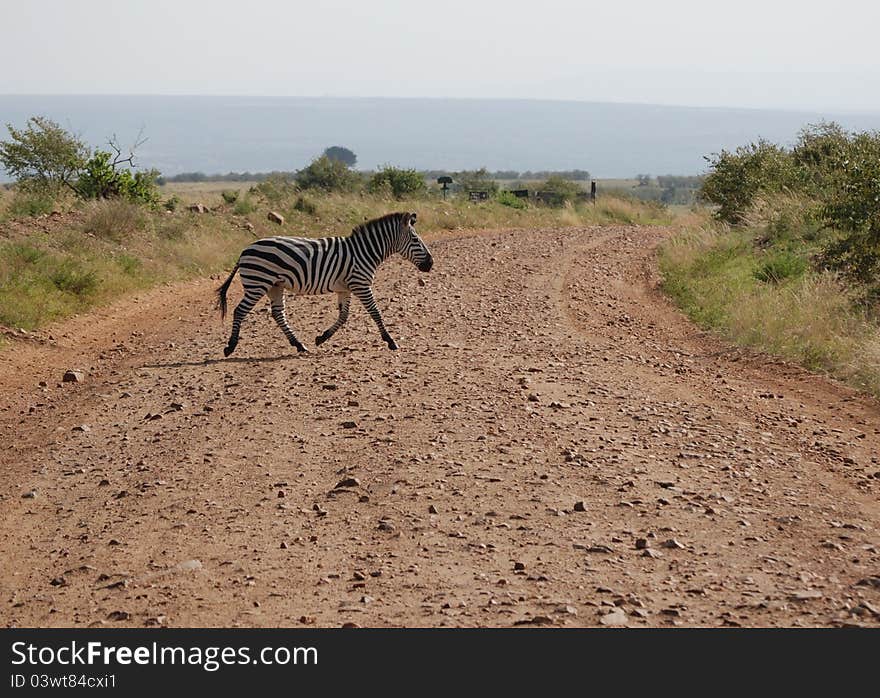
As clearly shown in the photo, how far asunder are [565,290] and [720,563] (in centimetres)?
1393

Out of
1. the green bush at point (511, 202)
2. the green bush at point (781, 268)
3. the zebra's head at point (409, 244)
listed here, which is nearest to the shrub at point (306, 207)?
the green bush at point (511, 202)

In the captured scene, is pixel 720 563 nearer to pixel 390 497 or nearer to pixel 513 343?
pixel 390 497

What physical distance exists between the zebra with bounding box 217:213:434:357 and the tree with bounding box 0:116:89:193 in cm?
1648

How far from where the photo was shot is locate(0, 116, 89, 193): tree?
29.9 m

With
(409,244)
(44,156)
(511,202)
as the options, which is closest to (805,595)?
(409,244)

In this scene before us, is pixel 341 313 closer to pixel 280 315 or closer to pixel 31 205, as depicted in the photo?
pixel 280 315

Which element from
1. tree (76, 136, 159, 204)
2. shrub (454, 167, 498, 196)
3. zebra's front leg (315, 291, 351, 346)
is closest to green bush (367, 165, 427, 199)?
shrub (454, 167, 498, 196)

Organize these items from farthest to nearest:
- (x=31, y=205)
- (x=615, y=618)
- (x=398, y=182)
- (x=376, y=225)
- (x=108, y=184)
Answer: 1. (x=398, y=182)
2. (x=108, y=184)
3. (x=31, y=205)
4. (x=376, y=225)
5. (x=615, y=618)

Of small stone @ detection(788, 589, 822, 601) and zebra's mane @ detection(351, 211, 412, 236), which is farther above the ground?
zebra's mane @ detection(351, 211, 412, 236)

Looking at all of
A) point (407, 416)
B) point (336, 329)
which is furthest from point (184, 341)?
point (407, 416)

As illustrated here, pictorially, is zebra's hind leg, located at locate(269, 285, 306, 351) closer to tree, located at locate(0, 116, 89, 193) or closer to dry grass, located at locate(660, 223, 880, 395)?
dry grass, located at locate(660, 223, 880, 395)

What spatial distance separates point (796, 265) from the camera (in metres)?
19.4

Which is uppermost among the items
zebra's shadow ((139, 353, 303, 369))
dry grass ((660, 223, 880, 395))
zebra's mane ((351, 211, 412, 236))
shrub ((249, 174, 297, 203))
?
shrub ((249, 174, 297, 203))

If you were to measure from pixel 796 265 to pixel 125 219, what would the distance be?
1310 centimetres
